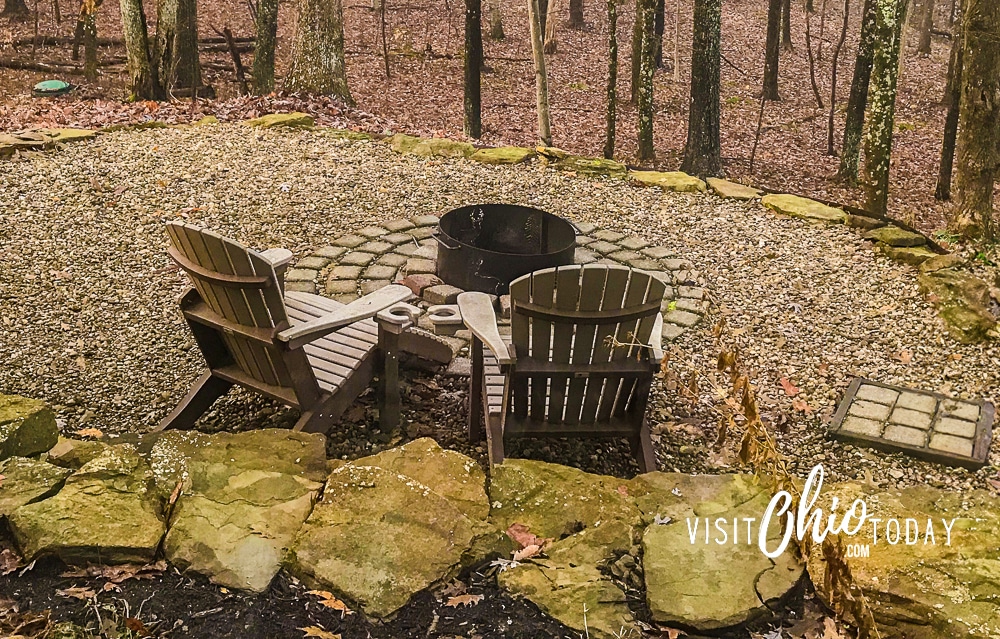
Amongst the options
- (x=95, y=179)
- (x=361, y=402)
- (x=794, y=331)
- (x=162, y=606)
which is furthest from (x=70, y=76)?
(x=162, y=606)

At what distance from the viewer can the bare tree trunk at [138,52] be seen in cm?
1014

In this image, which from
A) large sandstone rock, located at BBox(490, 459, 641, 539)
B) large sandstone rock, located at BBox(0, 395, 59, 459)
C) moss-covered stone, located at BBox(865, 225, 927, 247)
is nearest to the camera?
large sandstone rock, located at BBox(490, 459, 641, 539)

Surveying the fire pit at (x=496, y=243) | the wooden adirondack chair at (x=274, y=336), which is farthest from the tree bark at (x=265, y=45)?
the wooden adirondack chair at (x=274, y=336)

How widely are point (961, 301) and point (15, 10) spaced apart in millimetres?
17096

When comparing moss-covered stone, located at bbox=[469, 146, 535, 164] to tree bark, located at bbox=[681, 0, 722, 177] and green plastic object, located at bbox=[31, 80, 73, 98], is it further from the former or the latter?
green plastic object, located at bbox=[31, 80, 73, 98]

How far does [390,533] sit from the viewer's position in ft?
8.84

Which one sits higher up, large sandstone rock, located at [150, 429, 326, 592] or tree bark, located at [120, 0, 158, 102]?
tree bark, located at [120, 0, 158, 102]

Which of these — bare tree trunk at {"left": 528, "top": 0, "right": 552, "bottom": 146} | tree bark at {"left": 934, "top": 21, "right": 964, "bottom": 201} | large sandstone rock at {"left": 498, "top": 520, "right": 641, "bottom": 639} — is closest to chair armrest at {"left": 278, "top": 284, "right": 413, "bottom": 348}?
large sandstone rock at {"left": 498, "top": 520, "right": 641, "bottom": 639}

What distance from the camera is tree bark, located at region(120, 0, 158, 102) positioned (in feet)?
33.3

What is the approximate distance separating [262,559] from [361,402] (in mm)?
1951

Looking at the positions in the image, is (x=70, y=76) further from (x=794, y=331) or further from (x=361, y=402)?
(x=794, y=331)

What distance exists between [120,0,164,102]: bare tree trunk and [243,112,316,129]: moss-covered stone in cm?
255

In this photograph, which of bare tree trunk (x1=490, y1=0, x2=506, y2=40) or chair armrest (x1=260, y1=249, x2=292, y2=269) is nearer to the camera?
chair armrest (x1=260, y1=249, x2=292, y2=269)

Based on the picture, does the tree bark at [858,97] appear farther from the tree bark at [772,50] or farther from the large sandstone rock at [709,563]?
the large sandstone rock at [709,563]
